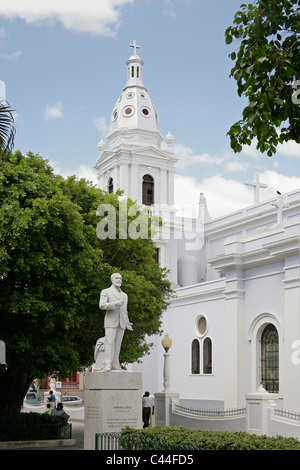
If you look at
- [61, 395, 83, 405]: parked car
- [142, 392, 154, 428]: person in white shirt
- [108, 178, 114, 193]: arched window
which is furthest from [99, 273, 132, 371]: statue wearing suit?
[61, 395, 83, 405]: parked car

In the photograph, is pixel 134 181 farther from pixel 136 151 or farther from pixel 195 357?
pixel 195 357

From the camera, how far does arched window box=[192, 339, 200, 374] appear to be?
3472cm

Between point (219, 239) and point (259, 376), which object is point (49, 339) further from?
point (219, 239)

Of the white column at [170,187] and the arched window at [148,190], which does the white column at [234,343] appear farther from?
the white column at [170,187]

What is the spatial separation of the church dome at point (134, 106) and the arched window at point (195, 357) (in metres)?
16.9

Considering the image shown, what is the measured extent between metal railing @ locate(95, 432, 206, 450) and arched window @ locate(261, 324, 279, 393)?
13333mm

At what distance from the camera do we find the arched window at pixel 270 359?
89.4 ft

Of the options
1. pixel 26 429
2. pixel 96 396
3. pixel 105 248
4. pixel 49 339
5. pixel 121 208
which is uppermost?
pixel 121 208

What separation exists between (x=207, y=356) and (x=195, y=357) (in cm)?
123

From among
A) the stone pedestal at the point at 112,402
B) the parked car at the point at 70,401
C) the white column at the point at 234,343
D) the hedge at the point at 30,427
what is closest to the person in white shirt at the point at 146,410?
the white column at the point at 234,343

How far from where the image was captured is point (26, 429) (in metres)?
21.5

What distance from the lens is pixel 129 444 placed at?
12.7 metres

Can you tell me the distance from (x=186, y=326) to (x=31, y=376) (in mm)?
14391

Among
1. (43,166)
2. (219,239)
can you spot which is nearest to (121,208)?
(43,166)
